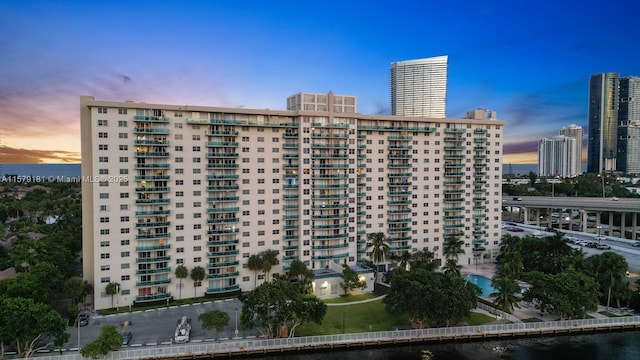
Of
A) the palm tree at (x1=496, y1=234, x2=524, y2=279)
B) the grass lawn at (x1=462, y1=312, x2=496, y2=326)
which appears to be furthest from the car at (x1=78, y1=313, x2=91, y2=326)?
the palm tree at (x1=496, y1=234, x2=524, y2=279)

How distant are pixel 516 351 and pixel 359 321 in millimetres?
22111

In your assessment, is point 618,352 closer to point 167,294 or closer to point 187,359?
point 187,359

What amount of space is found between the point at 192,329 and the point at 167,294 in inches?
596

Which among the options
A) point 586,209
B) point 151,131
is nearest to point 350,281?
point 151,131

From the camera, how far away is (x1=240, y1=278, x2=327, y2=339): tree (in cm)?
5144

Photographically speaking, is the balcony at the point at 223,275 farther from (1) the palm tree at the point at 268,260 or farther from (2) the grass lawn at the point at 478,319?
(2) the grass lawn at the point at 478,319

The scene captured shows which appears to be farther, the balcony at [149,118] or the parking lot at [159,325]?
the balcony at [149,118]

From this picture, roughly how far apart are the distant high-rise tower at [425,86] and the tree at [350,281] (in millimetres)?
139972

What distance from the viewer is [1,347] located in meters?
46.6

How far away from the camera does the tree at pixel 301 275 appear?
69.8 metres

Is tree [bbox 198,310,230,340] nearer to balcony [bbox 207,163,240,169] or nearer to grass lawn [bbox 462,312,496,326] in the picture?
balcony [bbox 207,163,240,169]

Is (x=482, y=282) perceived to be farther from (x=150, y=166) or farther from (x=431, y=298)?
(x=150, y=166)

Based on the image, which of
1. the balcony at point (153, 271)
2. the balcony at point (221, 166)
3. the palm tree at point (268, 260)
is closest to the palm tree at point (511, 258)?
the palm tree at point (268, 260)

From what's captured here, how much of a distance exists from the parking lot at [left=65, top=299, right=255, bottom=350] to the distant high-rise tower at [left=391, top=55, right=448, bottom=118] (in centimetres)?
15212
